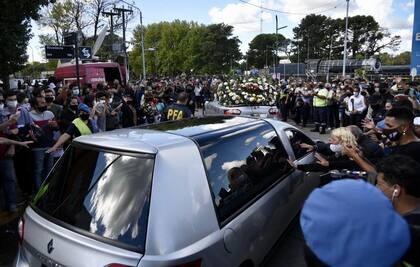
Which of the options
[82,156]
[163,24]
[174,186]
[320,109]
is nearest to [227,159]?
[174,186]

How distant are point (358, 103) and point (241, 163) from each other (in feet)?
33.2

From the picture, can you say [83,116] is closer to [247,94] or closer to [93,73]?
[247,94]

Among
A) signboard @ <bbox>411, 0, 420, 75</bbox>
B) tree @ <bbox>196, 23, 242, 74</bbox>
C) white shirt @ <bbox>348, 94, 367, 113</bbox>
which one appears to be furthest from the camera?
tree @ <bbox>196, 23, 242, 74</bbox>

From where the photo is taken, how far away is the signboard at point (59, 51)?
988 cm

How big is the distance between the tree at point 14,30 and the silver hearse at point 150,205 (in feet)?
47.6

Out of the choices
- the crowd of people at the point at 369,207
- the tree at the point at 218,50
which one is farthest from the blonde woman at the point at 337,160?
the tree at the point at 218,50

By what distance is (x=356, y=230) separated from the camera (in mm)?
1125

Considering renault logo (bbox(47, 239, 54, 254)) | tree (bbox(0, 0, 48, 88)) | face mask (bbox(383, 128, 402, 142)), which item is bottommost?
renault logo (bbox(47, 239, 54, 254))

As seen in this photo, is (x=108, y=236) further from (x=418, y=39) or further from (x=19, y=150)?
(x=418, y=39)

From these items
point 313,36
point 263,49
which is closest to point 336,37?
point 313,36

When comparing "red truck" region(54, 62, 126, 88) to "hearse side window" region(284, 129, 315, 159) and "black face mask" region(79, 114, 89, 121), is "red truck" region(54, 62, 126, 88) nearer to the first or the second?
"black face mask" region(79, 114, 89, 121)

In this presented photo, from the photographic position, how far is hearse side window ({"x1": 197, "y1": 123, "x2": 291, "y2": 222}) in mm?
2789

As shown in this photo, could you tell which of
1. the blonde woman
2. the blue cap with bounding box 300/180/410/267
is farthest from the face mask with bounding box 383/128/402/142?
the blue cap with bounding box 300/180/410/267

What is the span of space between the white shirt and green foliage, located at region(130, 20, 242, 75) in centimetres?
6757
